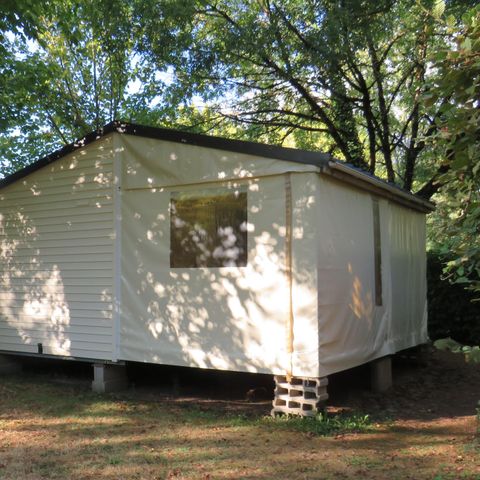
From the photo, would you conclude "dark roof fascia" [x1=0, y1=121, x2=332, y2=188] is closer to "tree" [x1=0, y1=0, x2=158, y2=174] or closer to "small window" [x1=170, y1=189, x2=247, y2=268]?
"small window" [x1=170, y1=189, x2=247, y2=268]

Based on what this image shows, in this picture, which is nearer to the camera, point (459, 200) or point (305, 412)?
point (459, 200)

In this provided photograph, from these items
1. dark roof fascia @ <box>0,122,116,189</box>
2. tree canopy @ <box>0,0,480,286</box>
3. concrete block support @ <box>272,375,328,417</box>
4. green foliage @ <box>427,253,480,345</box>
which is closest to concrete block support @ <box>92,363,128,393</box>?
concrete block support @ <box>272,375,328,417</box>

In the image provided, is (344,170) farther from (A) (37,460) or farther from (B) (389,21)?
(B) (389,21)

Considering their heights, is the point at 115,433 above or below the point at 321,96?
below

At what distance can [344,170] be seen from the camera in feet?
19.9

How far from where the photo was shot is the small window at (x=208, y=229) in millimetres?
6289

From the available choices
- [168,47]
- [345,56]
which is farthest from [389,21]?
[168,47]

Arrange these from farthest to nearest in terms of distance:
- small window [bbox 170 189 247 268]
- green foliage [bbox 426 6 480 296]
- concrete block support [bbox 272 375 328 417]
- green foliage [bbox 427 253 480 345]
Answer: green foliage [bbox 427 253 480 345], small window [bbox 170 189 247 268], concrete block support [bbox 272 375 328 417], green foliage [bbox 426 6 480 296]

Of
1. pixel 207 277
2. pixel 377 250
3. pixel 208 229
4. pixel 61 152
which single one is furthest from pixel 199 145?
pixel 377 250

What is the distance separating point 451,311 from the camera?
37.3ft

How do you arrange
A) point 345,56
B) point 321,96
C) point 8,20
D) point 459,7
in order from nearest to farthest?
point 8,20
point 459,7
point 345,56
point 321,96

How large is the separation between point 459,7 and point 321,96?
402 cm

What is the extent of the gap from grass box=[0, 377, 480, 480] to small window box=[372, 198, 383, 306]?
6.11 ft

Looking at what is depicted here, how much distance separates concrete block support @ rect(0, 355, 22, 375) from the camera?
8227 mm
